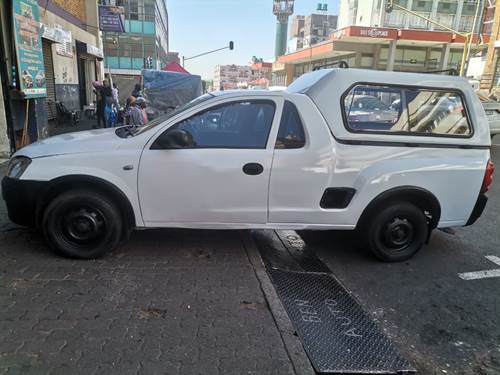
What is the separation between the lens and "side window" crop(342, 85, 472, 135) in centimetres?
433

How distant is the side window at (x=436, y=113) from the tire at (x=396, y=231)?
885mm

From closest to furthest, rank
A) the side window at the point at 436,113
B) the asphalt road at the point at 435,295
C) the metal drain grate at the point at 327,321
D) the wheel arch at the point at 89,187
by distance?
1. the metal drain grate at the point at 327,321
2. the asphalt road at the point at 435,295
3. the wheel arch at the point at 89,187
4. the side window at the point at 436,113

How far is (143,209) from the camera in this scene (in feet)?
13.2

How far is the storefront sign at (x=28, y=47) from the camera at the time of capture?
26.8 feet

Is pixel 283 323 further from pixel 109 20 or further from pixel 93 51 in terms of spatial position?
pixel 109 20

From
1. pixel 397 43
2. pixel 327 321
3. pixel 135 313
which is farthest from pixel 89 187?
pixel 397 43

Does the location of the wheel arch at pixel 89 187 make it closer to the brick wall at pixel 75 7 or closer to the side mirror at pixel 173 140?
the side mirror at pixel 173 140

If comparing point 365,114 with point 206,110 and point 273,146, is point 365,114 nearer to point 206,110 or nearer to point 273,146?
point 273,146

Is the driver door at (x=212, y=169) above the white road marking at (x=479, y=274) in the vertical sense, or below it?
above

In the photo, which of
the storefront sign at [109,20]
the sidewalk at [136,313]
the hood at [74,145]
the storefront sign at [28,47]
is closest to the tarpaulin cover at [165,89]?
the storefront sign at [28,47]

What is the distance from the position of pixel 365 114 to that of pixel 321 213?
3.96 ft

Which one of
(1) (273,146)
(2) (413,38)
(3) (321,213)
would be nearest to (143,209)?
(1) (273,146)

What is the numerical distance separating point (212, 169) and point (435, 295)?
2491mm

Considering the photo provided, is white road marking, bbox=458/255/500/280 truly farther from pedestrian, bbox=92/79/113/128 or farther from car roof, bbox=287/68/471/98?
pedestrian, bbox=92/79/113/128
